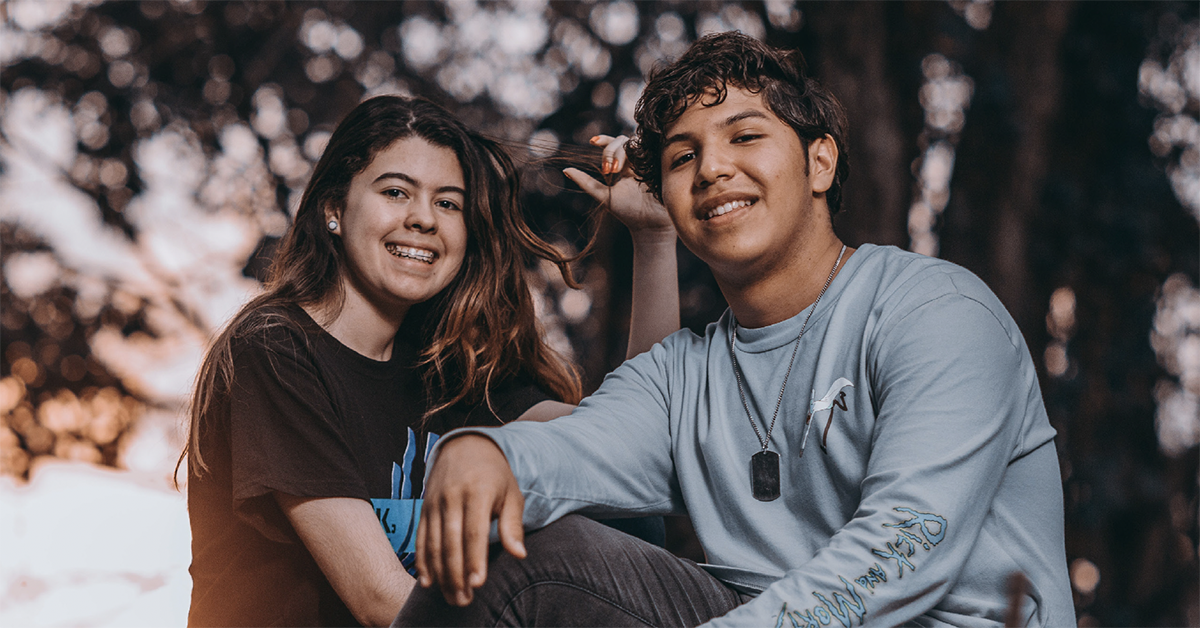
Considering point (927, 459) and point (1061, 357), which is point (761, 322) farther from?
point (1061, 357)

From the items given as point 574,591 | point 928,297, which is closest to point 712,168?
point 928,297

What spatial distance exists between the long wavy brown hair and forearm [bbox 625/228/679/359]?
0.72 ft

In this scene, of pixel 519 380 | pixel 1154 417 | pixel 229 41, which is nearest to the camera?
pixel 519 380

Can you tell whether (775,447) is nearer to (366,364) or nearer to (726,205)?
Answer: (726,205)

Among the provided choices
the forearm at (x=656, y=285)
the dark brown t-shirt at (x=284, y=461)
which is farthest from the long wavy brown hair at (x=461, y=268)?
the forearm at (x=656, y=285)

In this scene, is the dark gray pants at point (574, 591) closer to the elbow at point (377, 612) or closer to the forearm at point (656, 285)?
the elbow at point (377, 612)

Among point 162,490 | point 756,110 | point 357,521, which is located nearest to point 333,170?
point 357,521

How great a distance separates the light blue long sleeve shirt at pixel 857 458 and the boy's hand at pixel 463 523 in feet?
0.32

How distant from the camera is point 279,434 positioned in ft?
6.34

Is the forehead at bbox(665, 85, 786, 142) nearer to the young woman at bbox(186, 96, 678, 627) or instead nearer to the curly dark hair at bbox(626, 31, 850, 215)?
the curly dark hair at bbox(626, 31, 850, 215)

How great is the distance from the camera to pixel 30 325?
5.61 meters

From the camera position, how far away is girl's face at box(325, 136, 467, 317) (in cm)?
224

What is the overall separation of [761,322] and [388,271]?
0.91 metres

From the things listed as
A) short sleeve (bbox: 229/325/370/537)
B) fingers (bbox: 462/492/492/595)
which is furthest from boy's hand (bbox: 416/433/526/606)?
short sleeve (bbox: 229/325/370/537)
